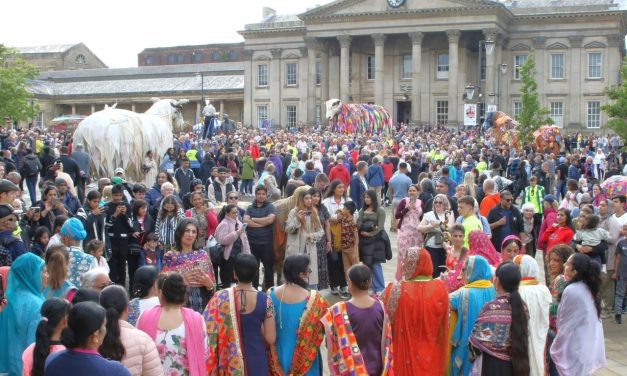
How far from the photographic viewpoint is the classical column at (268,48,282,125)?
64.8m

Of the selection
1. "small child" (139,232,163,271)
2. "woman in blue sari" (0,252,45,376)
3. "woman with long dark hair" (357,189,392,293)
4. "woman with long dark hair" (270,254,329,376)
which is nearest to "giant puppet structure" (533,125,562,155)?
"woman with long dark hair" (357,189,392,293)

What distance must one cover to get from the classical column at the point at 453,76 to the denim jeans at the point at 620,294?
45.9 metres

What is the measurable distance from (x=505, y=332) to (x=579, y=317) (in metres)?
0.94

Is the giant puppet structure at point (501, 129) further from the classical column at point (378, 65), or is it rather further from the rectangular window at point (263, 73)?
the rectangular window at point (263, 73)

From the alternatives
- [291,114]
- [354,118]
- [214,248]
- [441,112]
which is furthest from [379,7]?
[214,248]

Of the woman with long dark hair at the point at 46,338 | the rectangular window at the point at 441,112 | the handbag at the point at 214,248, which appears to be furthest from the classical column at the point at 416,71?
the woman with long dark hair at the point at 46,338

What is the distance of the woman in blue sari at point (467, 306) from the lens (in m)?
7.15

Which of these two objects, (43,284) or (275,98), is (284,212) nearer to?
(43,284)

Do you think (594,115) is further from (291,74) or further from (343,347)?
(343,347)

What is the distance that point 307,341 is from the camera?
6457mm

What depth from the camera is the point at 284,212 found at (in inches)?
459

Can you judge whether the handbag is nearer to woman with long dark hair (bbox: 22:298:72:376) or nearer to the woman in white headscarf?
the woman in white headscarf

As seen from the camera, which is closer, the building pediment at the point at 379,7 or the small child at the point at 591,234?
the small child at the point at 591,234

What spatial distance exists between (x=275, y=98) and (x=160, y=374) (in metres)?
60.3
